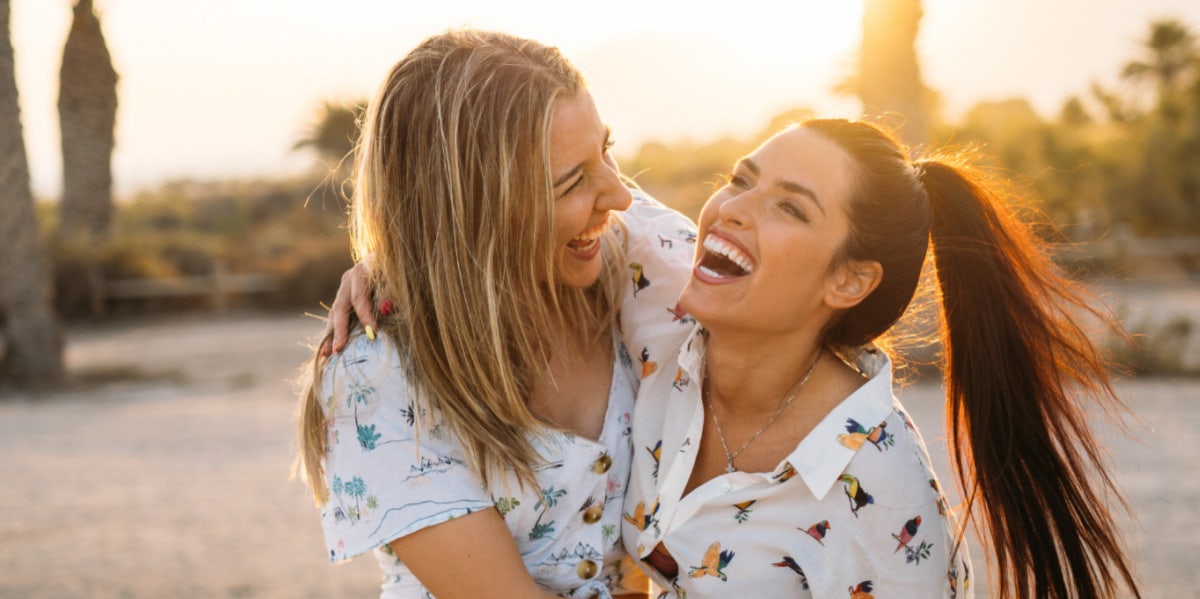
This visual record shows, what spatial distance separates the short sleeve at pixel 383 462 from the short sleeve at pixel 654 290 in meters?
0.64

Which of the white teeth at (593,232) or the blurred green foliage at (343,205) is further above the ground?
the white teeth at (593,232)

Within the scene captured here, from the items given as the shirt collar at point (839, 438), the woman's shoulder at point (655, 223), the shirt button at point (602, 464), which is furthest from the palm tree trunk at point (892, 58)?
the shirt button at point (602, 464)

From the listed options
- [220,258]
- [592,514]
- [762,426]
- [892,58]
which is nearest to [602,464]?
[592,514]

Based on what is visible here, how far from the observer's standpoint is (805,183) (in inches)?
97.0

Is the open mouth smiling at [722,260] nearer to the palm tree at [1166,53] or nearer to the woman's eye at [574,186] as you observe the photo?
the woman's eye at [574,186]

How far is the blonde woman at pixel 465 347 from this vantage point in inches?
89.4

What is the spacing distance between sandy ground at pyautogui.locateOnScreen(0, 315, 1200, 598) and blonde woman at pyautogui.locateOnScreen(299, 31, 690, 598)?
232mm

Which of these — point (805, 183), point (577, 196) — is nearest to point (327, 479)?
point (577, 196)

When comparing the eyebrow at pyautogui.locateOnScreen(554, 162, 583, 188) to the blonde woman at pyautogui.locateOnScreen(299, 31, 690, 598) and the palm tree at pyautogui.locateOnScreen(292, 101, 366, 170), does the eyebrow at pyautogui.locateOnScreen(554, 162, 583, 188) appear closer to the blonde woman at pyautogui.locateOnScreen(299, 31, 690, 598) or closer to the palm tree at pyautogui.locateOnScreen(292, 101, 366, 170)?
the blonde woman at pyautogui.locateOnScreen(299, 31, 690, 598)

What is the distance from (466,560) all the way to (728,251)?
0.87 metres

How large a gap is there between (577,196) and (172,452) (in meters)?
6.95

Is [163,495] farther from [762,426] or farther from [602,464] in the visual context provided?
[762,426]

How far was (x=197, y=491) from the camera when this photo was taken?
7340 millimetres

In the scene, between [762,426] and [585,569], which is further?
[762,426]
